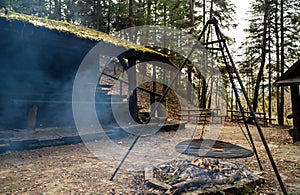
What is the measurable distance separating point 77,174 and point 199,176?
5.91ft

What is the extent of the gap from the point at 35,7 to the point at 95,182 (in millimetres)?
15633

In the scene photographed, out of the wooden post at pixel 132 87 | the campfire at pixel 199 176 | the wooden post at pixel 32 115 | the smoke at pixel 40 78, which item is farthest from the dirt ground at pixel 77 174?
the wooden post at pixel 132 87

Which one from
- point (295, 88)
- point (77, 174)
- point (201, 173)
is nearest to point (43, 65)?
point (77, 174)

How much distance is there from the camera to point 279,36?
1241 centimetres

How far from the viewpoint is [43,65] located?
7.04 meters

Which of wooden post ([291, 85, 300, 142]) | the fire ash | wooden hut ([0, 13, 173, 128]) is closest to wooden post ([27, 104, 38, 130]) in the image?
wooden hut ([0, 13, 173, 128])

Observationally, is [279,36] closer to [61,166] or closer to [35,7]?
[61,166]

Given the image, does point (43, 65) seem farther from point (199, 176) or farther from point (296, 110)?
point (296, 110)

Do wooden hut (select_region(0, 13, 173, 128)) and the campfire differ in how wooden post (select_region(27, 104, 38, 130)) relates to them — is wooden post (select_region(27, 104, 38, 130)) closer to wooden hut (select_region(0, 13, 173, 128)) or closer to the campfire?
wooden hut (select_region(0, 13, 173, 128))

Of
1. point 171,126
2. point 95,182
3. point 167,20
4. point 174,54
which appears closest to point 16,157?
point 95,182

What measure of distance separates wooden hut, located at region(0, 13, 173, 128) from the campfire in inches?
147

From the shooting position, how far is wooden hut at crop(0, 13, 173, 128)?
4881 mm

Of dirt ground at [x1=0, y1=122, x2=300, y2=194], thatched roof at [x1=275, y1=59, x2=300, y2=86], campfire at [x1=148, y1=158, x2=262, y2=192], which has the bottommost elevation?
dirt ground at [x1=0, y1=122, x2=300, y2=194]

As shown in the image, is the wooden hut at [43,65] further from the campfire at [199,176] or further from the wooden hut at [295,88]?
the campfire at [199,176]
